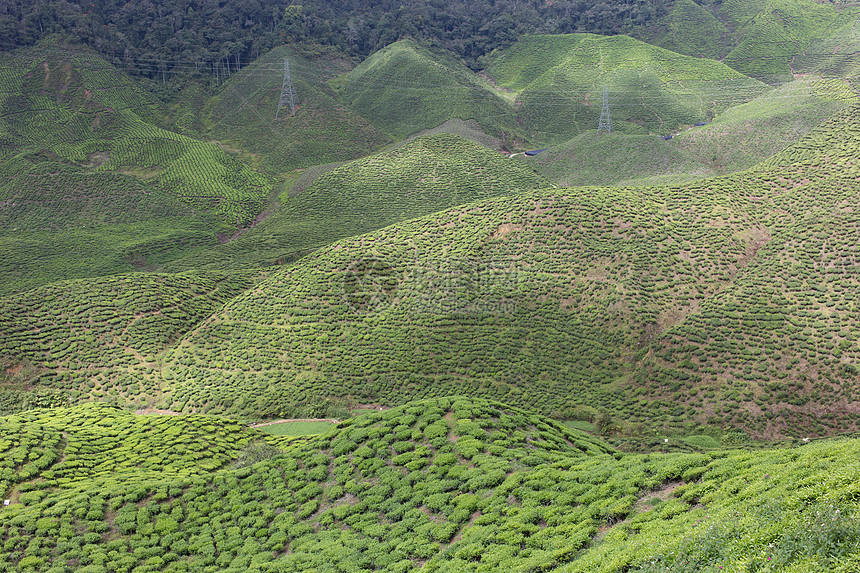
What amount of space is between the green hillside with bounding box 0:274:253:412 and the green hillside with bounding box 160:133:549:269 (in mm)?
19080

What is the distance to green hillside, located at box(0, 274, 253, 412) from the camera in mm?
57969

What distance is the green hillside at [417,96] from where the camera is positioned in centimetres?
15288

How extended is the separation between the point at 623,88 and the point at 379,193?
90.5m

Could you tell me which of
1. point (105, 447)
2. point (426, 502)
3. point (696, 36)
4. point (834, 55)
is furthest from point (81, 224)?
point (834, 55)

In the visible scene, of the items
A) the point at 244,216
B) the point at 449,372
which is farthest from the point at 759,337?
the point at 244,216

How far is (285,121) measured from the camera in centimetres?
15450

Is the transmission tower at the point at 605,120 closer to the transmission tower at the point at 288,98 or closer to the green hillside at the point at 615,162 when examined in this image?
the green hillside at the point at 615,162

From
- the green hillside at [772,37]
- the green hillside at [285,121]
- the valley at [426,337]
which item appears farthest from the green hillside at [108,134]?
the green hillside at [772,37]

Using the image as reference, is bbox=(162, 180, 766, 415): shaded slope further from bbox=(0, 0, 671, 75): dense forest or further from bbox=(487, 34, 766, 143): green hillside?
bbox=(0, 0, 671, 75): dense forest

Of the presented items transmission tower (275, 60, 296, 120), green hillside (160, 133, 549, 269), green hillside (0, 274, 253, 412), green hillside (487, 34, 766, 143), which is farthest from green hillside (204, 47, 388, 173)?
green hillside (0, 274, 253, 412)

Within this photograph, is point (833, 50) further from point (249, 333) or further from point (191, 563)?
point (191, 563)

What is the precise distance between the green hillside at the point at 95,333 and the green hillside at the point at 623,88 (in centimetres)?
11188

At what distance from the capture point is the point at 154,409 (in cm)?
5588

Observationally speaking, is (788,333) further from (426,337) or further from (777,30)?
(777,30)
